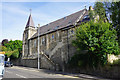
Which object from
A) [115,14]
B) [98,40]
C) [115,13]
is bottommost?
[98,40]

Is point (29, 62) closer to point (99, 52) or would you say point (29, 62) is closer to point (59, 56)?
point (59, 56)

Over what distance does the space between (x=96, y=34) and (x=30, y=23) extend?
105ft

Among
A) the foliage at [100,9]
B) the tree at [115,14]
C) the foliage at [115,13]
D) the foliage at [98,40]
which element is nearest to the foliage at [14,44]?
the foliage at [100,9]

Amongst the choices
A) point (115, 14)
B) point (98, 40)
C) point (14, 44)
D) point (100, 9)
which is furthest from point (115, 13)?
point (14, 44)

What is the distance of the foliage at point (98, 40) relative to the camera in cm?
1512

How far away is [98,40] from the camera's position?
1544 centimetres

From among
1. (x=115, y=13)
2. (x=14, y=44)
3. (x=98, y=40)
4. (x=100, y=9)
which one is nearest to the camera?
(x=98, y=40)

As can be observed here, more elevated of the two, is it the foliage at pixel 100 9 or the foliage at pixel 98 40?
the foliage at pixel 100 9

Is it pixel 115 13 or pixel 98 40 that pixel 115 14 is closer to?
pixel 115 13

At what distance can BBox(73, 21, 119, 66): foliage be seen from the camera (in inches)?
595

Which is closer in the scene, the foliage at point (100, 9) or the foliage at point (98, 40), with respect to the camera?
the foliage at point (98, 40)

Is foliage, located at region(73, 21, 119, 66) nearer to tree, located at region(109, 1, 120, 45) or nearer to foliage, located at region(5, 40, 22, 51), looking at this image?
tree, located at region(109, 1, 120, 45)

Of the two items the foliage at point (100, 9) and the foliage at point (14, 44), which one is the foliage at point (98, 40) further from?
the foliage at point (14, 44)

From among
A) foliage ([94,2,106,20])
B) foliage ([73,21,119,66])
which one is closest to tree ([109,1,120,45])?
foliage ([94,2,106,20])
